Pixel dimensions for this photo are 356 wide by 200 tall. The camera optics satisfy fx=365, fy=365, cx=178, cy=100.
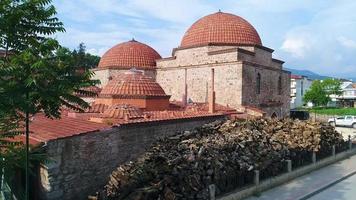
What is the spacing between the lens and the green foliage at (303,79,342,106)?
5855 cm

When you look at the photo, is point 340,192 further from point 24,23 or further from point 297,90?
point 297,90

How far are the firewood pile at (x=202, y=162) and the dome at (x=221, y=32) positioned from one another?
33.5ft

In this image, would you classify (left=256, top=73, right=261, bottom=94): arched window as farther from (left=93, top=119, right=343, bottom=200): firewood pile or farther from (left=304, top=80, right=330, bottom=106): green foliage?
(left=304, top=80, right=330, bottom=106): green foliage

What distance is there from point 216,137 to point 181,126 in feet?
7.90

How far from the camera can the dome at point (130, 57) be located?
26.2m

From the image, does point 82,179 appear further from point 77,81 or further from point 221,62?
point 221,62

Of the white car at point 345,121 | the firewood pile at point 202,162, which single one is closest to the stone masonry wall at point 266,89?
the firewood pile at point 202,162

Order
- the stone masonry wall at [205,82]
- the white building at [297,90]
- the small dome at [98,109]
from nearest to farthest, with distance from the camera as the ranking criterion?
1. the small dome at [98,109]
2. the stone masonry wall at [205,82]
3. the white building at [297,90]

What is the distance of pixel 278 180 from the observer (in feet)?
38.3

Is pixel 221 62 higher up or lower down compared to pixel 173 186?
higher up

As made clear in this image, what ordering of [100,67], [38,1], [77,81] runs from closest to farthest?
1. [38,1]
2. [77,81]
3. [100,67]

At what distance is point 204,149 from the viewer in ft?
33.2

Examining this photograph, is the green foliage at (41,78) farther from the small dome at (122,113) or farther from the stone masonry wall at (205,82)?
the stone masonry wall at (205,82)

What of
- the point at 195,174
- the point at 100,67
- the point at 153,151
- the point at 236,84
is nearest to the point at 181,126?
the point at 153,151
